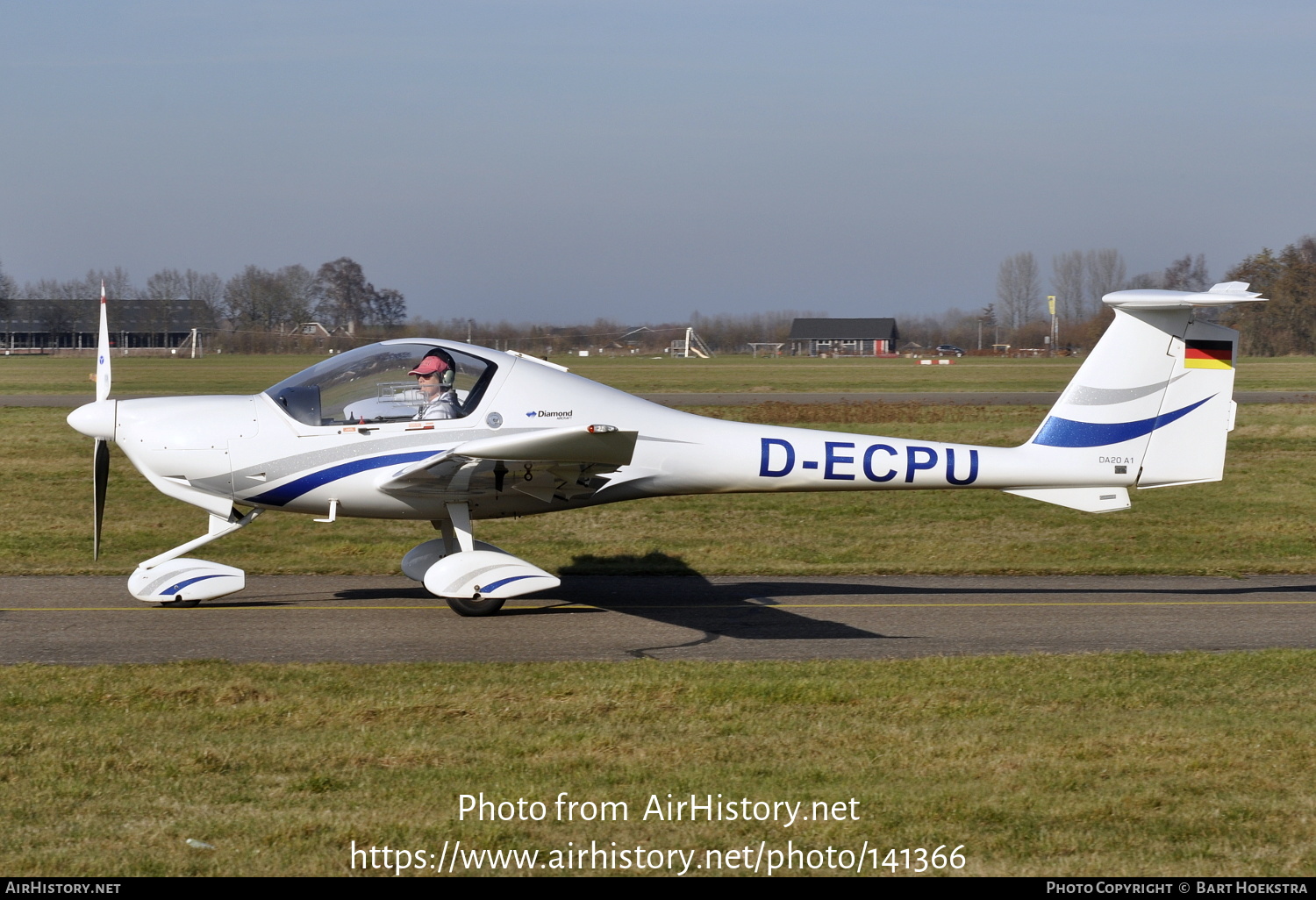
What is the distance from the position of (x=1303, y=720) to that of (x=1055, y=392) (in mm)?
34687

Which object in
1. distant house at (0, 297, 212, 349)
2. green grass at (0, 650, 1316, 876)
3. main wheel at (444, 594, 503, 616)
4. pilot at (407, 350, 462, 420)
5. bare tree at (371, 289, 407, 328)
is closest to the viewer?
green grass at (0, 650, 1316, 876)

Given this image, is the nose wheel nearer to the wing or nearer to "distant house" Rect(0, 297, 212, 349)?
the wing

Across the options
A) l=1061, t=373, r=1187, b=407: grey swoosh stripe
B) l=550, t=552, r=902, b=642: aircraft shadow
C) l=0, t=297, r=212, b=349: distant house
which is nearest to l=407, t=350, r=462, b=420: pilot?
l=550, t=552, r=902, b=642: aircraft shadow

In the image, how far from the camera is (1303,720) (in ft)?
20.4

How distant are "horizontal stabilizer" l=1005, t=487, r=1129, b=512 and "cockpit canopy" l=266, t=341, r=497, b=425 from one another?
15.1 ft

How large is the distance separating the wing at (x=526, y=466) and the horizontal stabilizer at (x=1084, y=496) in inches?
144

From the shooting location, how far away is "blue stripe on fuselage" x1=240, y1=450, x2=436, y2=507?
9.02m

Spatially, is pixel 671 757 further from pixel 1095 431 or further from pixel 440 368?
pixel 1095 431

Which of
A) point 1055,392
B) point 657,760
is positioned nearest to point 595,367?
point 1055,392

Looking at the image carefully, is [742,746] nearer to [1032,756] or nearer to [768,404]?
[1032,756]

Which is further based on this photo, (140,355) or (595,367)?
(140,355)

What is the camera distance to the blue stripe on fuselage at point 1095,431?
977 cm

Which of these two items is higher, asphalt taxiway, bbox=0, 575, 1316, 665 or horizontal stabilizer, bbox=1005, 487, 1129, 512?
horizontal stabilizer, bbox=1005, 487, 1129, 512

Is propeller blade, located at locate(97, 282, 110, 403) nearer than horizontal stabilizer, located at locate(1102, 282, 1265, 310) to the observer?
No
